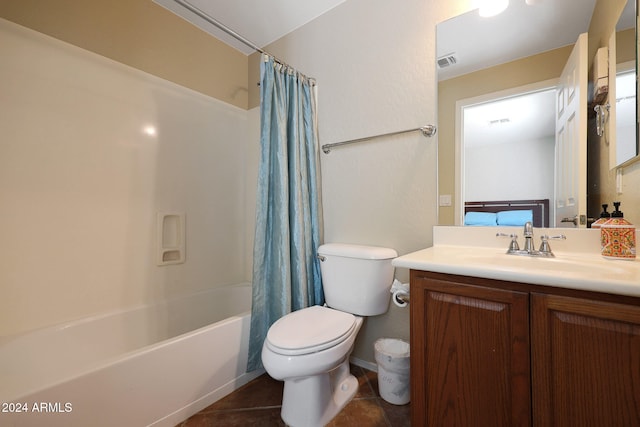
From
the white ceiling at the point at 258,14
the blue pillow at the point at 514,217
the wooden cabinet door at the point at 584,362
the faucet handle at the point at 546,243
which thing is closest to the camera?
the wooden cabinet door at the point at 584,362

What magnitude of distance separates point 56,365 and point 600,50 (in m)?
2.79

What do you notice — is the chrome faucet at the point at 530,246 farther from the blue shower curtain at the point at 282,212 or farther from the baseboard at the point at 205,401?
the baseboard at the point at 205,401

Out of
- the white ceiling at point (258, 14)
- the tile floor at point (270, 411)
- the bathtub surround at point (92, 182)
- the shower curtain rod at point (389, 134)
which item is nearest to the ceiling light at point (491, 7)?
the shower curtain rod at point (389, 134)

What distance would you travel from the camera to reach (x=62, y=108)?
54.7 inches

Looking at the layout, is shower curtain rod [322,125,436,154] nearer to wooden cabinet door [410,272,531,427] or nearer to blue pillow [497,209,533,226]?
blue pillow [497,209,533,226]

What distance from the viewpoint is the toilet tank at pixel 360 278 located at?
1.38 metres

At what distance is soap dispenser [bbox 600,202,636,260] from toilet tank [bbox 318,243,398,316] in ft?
2.63

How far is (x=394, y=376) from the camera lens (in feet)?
4.31

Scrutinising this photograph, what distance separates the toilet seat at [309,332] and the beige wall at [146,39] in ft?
6.11

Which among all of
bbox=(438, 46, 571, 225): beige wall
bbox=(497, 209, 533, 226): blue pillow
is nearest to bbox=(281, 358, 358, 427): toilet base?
bbox=(438, 46, 571, 225): beige wall

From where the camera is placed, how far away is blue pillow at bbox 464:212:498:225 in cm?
123

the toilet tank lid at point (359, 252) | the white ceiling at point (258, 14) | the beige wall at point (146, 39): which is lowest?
the toilet tank lid at point (359, 252)

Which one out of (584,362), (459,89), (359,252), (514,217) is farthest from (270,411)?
(459,89)

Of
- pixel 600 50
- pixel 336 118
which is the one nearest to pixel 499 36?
pixel 600 50
